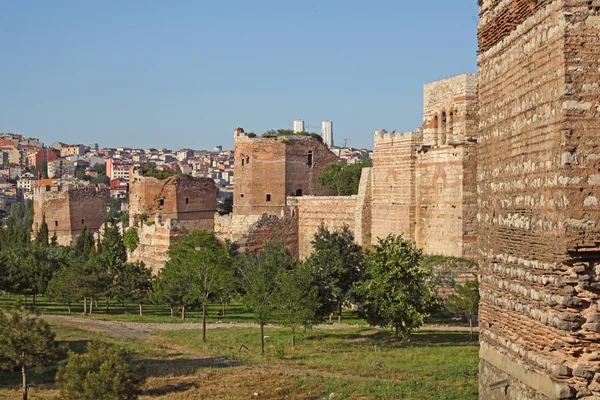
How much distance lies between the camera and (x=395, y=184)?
2800cm

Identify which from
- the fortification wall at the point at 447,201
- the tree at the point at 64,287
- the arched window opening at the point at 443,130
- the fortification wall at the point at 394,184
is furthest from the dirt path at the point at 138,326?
the arched window opening at the point at 443,130

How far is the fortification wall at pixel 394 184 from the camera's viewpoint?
27031 mm

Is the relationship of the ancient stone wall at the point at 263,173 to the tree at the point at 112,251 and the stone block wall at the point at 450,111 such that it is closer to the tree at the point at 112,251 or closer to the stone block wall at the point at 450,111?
the tree at the point at 112,251

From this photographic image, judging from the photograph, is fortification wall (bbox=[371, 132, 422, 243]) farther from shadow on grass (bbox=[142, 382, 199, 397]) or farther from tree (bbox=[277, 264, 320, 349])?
shadow on grass (bbox=[142, 382, 199, 397])

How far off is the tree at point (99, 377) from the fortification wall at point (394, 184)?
14.5 meters

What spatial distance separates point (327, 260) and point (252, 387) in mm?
9688

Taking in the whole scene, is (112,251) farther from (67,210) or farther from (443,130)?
(443,130)

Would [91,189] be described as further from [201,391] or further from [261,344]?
[201,391]

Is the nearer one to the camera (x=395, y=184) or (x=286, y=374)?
(x=286, y=374)

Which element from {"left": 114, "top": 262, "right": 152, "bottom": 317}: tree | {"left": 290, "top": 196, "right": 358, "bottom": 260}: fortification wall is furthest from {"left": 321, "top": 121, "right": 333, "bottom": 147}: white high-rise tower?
{"left": 114, "top": 262, "right": 152, "bottom": 317}: tree

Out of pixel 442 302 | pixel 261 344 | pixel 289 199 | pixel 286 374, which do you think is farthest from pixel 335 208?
pixel 286 374

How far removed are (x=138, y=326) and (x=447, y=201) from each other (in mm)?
10192

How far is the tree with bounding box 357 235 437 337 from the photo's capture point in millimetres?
20781

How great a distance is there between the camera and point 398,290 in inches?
824
